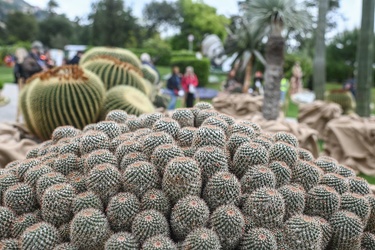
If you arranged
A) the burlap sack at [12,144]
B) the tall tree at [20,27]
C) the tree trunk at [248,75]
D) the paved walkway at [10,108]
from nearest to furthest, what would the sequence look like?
1. the burlap sack at [12,144]
2. the paved walkway at [10,108]
3. the tree trunk at [248,75]
4. the tall tree at [20,27]

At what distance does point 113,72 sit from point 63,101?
1006 millimetres

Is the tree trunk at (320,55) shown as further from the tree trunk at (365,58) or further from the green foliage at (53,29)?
the green foliage at (53,29)

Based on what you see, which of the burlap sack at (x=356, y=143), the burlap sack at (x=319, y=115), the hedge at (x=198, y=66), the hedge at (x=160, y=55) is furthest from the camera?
the hedge at (x=160, y=55)

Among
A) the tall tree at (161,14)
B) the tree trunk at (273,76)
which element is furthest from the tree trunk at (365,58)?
the tall tree at (161,14)

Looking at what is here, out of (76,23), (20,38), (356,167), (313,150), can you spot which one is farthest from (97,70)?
(76,23)

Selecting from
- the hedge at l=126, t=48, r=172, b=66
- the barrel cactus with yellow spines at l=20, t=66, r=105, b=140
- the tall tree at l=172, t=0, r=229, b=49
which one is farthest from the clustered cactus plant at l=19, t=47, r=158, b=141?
the tall tree at l=172, t=0, r=229, b=49

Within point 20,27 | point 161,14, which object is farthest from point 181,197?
point 161,14

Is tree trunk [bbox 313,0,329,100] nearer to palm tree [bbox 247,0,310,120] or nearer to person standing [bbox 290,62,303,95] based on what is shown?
palm tree [bbox 247,0,310,120]

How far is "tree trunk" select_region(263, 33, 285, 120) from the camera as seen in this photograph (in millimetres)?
7676

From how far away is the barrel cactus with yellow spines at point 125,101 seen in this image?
4.77m

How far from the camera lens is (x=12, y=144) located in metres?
3.88

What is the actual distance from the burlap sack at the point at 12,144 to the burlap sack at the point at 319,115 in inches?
244

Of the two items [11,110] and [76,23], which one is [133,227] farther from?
[76,23]

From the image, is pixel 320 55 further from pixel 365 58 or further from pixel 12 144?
pixel 12 144
